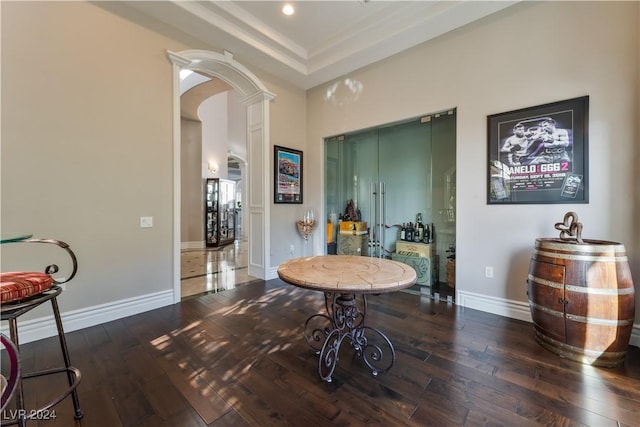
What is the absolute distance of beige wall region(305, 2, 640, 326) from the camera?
89.4 inches

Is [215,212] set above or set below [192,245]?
above

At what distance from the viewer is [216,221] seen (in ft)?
25.9

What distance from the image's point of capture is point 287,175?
4582mm

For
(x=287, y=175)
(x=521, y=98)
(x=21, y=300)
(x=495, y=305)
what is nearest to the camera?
(x=21, y=300)

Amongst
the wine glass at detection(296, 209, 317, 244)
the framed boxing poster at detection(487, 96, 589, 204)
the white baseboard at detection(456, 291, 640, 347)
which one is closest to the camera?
the framed boxing poster at detection(487, 96, 589, 204)

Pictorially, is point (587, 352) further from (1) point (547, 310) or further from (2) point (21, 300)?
(2) point (21, 300)

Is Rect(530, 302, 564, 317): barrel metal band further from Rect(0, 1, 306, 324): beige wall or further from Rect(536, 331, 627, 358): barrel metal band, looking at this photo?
Rect(0, 1, 306, 324): beige wall

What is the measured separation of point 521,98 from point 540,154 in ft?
2.03

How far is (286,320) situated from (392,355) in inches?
44.9

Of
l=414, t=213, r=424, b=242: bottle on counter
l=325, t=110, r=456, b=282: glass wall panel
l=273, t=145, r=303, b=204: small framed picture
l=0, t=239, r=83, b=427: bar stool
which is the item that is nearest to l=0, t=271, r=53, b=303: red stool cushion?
l=0, t=239, r=83, b=427: bar stool

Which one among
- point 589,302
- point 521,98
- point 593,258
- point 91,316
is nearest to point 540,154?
point 521,98

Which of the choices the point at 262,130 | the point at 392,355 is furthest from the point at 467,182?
the point at 262,130

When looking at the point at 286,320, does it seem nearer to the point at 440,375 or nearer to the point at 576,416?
the point at 440,375

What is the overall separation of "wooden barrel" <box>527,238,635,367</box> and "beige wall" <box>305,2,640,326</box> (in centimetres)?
58
